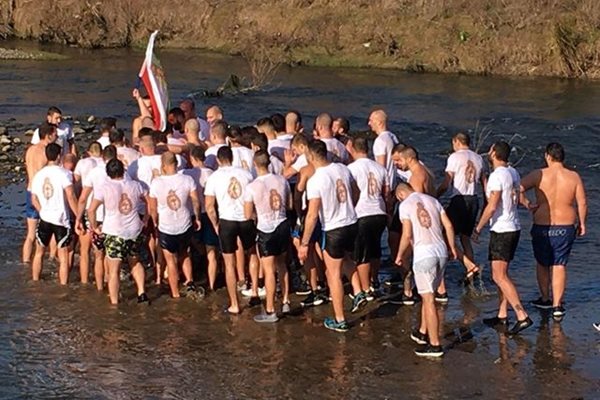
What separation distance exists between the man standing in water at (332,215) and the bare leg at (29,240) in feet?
13.1

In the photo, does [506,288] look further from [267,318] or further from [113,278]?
[113,278]

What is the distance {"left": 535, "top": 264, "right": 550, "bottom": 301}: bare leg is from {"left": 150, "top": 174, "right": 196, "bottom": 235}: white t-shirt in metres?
3.90

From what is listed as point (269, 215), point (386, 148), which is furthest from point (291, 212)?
point (386, 148)

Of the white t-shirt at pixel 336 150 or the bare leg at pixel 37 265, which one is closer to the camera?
the white t-shirt at pixel 336 150

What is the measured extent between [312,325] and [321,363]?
3.62 feet

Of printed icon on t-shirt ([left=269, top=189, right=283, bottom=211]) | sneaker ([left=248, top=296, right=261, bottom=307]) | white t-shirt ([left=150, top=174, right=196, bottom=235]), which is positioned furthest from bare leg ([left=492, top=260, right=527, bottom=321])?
white t-shirt ([left=150, top=174, right=196, bottom=235])

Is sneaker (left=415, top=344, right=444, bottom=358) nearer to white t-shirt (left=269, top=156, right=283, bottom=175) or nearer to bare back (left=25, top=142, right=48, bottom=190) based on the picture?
white t-shirt (left=269, top=156, right=283, bottom=175)

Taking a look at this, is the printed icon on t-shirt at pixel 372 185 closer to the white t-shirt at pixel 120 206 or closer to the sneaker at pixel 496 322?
the sneaker at pixel 496 322

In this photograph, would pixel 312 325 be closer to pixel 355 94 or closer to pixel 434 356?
pixel 434 356

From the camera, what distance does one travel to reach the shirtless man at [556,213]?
10977mm

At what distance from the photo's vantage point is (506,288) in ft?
34.7

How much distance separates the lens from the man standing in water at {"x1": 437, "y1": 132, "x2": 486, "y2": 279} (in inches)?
463

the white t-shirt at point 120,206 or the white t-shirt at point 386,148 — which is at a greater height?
the white t-shirt at point 386,148

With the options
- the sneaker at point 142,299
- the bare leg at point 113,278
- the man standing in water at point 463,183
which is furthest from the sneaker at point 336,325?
the bare leg at point 113,278
